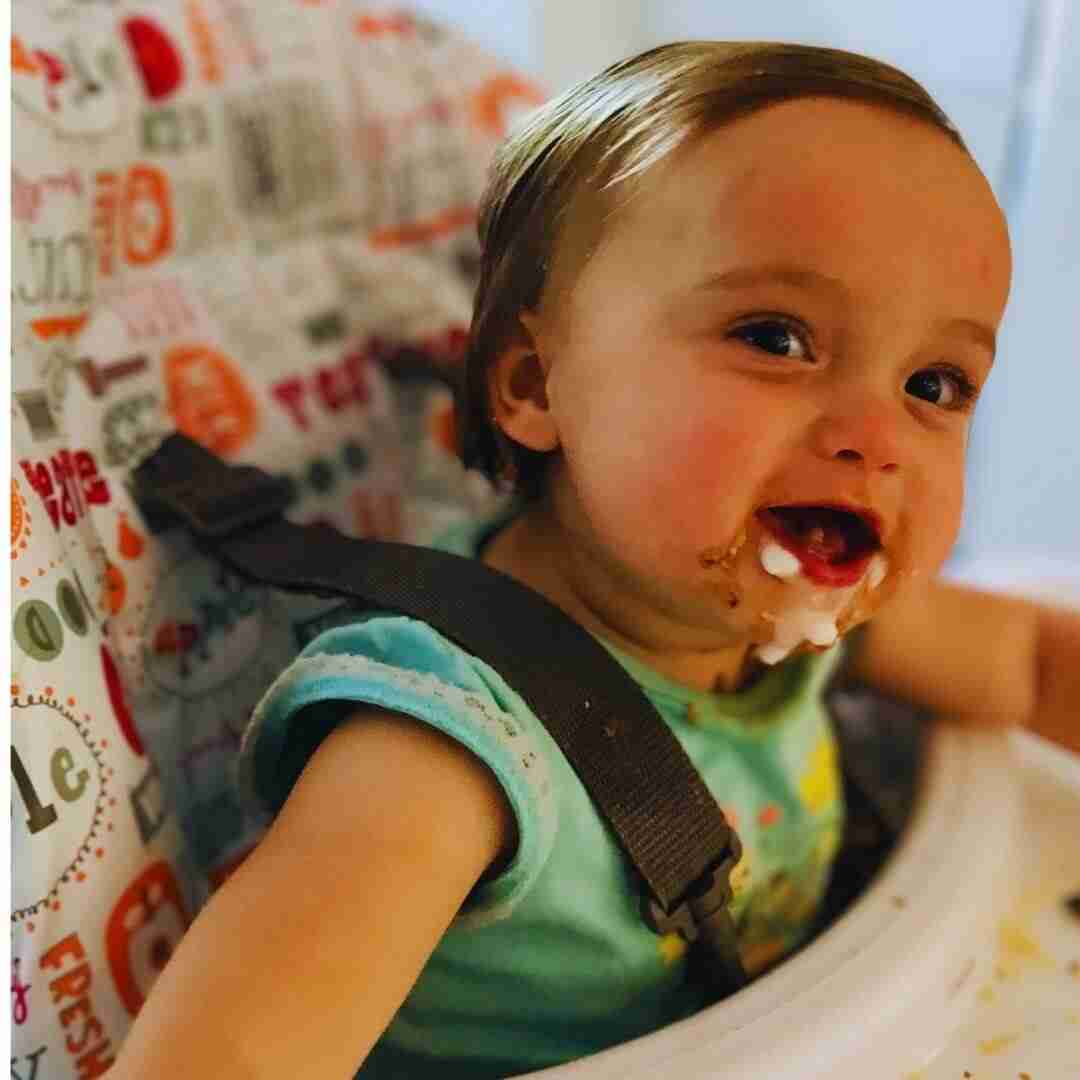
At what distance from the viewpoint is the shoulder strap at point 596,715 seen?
433 mm

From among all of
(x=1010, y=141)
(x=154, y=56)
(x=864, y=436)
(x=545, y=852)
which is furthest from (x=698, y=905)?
(x=154, y=56)

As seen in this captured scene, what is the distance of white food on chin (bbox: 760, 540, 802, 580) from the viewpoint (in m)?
0.40

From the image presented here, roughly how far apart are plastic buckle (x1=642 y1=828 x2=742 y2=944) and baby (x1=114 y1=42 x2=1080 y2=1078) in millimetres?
11

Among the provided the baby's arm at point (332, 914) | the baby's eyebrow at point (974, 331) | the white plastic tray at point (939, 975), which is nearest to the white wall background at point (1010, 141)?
the baby's eyebrow at point (974, 331)

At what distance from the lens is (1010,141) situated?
0.50 meters

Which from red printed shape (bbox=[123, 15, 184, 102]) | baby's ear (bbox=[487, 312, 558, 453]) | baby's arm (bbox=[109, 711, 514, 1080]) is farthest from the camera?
red printed shape (bbox=[123, 15, 184, 102])

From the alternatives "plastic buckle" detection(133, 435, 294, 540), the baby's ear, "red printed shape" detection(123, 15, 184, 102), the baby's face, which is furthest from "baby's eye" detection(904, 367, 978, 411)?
"red printed shape" detection(123, 15, 184, 102)

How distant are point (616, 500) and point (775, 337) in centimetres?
7

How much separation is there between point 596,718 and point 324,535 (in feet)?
0.45

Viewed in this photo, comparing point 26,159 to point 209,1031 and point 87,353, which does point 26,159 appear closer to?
point 87,353

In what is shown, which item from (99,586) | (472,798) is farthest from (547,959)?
(99,586)

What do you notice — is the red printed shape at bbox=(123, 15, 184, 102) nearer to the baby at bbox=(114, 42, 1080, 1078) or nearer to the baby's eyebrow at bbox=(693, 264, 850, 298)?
the baby at bbox=(114, 42, 1080, 1078)

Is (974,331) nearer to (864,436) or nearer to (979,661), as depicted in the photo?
(864,436)

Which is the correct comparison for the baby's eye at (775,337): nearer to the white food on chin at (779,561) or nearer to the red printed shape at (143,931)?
the white food on chin at (779,561)
